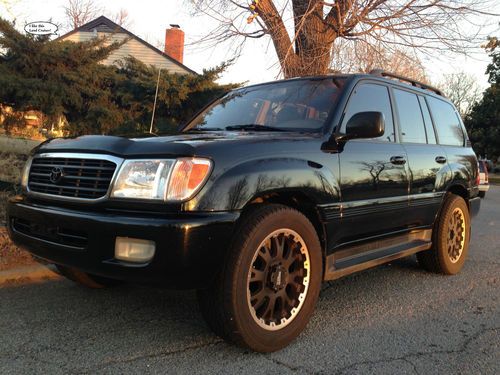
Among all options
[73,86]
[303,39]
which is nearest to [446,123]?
[303,39]

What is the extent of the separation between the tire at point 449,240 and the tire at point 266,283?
85.1 inches

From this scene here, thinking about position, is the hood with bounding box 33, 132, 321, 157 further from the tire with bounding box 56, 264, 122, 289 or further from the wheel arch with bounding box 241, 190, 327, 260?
the tire with bounding box 56, 264, 122, 289

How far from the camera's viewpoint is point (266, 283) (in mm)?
3119

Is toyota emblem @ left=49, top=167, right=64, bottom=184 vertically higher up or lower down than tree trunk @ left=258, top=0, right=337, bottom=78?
lower down

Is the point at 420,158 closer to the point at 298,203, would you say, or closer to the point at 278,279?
the point at 298,203

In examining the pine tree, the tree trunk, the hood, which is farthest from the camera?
the pine tree

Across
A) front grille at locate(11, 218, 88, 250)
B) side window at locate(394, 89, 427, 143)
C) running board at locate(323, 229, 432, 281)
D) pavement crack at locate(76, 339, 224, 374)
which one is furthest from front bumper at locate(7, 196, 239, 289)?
side window at locate(394, 89, 427, 143)

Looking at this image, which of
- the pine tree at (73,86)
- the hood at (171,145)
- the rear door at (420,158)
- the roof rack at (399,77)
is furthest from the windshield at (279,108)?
the pine tree at (73,86)

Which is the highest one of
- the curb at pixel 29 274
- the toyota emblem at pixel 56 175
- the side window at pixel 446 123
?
the side window at pixel 446 123

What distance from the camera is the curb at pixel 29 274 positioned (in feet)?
14.5

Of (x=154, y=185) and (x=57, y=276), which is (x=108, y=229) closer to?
(x=154, y=185)

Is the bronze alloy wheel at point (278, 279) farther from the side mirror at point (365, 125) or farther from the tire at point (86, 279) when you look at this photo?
the tire at point (86, 279)

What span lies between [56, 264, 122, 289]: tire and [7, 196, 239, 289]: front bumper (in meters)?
1.07

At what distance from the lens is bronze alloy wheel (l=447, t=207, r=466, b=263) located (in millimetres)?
5215
